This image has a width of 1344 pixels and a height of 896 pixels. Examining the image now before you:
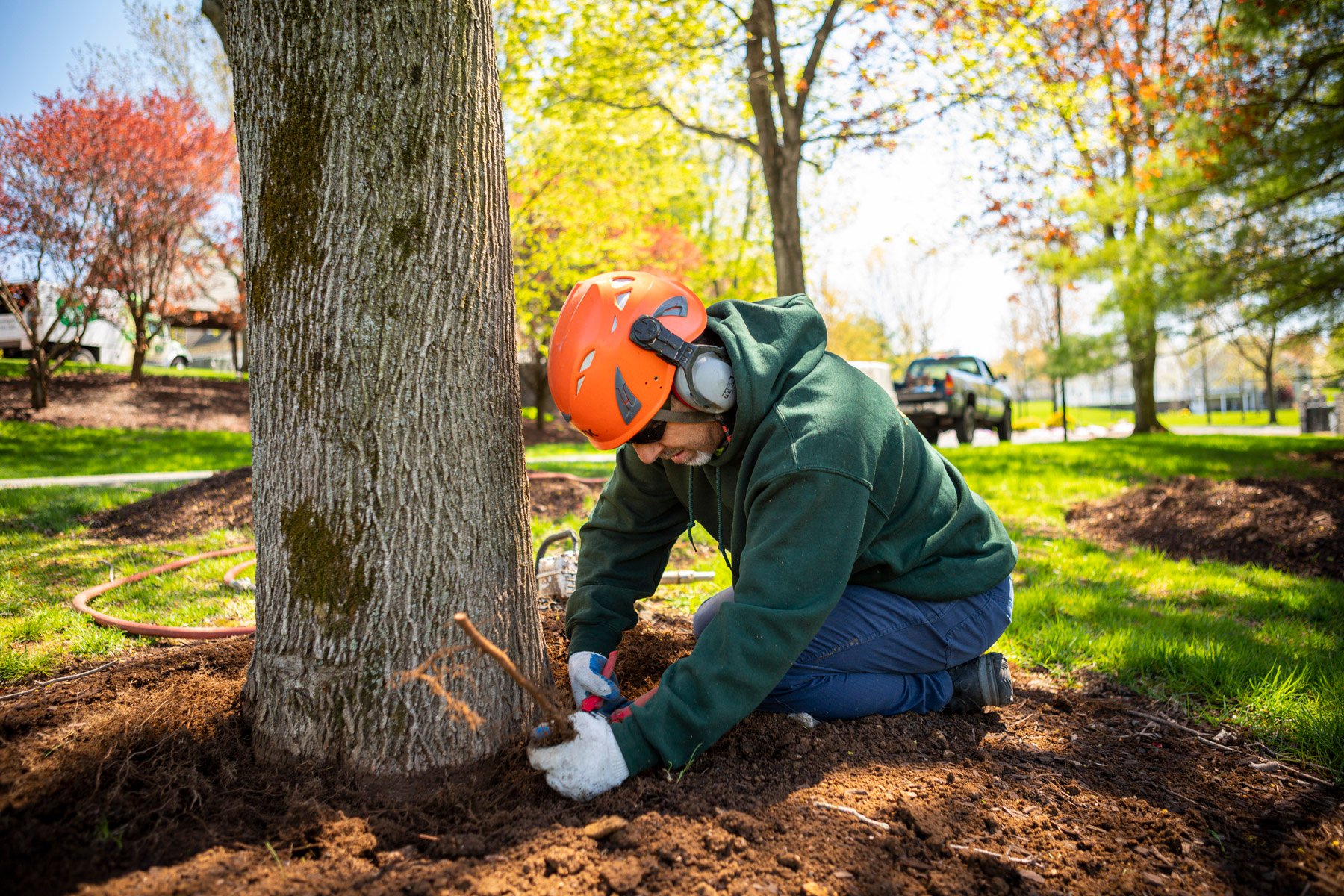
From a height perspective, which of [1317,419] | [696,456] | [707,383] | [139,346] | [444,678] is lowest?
[1317,419]

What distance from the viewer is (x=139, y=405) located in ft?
49.9

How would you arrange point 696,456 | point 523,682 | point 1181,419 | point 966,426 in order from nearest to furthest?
point 523,682 → point 696,456 → point 966,426 → point 1181,419

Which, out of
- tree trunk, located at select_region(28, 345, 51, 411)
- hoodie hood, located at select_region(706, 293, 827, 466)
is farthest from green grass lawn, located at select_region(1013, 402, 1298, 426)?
hoodie hood, located at select_region(706, 293, 827, 466)

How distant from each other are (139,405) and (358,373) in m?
16.3

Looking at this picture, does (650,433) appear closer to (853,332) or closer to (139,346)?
(139,346)

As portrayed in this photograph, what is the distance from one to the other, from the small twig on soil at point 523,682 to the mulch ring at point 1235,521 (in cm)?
524

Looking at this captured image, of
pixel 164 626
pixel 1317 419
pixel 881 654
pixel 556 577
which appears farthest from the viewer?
pixel 1317 419

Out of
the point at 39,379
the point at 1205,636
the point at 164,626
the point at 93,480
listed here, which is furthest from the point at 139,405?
the point at 1205,636

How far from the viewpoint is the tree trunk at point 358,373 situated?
2.02 metres

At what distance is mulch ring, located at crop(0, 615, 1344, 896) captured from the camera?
1.63 m

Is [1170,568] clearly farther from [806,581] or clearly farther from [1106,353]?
[1106,353]

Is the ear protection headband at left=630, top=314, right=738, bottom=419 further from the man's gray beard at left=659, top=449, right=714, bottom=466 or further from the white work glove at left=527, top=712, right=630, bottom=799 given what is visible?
the white work glove at left=527, top=712, right=630, bottom=799

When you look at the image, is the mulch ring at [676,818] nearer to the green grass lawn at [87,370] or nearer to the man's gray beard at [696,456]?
the man's gray beard at [696,456]

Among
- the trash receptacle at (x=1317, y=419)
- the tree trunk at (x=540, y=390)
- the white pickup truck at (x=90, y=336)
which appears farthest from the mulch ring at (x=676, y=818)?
the trash receptacle at (x=1317, y=419)
